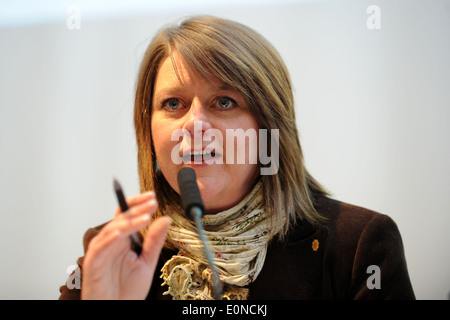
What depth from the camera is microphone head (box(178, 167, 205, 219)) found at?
0.56 meters

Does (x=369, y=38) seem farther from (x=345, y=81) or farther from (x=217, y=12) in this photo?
(x=217, y=12)

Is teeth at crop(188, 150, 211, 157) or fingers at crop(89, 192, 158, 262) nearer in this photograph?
fingers at crop(89, 192, 158, 262)

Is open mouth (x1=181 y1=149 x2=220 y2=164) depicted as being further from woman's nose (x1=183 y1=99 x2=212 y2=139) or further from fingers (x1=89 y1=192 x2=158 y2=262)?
fingers (x1=89 y1=192 x2=158 y2=262)

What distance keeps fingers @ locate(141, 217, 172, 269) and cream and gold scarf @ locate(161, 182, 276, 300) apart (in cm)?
21

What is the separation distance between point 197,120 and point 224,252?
294mm

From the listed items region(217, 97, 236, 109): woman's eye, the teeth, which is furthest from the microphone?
region(217, 97, 236, 109): woman's eye

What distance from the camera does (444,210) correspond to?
1.15m

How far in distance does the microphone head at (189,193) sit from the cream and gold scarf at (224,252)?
28 centimetres

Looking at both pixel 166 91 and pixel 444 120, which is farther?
pixel 444 120

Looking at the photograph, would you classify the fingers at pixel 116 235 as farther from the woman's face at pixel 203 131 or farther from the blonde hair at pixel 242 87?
the blonde hair at pixel 242 87

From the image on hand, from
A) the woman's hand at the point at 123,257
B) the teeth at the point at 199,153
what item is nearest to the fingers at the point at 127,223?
the woman's hand at the point at 123,257

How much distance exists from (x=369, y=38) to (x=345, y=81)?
0.48ft
